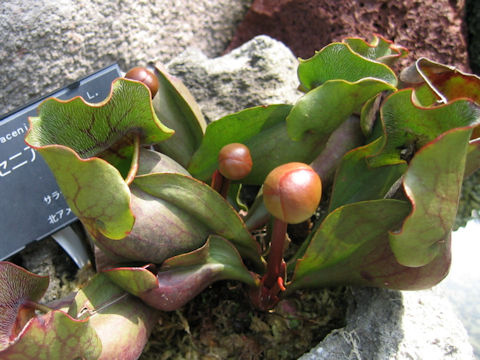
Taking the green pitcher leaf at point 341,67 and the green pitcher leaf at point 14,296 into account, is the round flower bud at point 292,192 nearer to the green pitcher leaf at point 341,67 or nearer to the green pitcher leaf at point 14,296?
the green pitcher leaf at point 341,67

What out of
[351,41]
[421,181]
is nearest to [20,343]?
[421,181]

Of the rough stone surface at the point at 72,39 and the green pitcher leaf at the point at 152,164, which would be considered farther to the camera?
the rough stone surface at the point at 72,39

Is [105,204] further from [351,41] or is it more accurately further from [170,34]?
[170,34]

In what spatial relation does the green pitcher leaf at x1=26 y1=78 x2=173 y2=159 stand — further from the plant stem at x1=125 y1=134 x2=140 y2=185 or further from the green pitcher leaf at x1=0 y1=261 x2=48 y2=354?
the green pitcher leaf at x1=0 y1=261 x2=48 y2=354

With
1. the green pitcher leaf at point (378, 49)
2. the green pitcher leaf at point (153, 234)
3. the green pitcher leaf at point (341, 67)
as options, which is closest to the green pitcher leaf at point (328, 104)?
the green pitcher leaf at point (341, 67)

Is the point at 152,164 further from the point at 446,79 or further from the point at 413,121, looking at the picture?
the point at 446,79

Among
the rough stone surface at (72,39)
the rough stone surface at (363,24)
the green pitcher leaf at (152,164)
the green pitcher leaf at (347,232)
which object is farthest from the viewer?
the rough stone surface at (363,24)

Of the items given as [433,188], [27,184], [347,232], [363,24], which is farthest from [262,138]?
[363,24]
